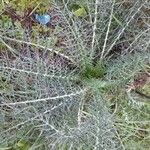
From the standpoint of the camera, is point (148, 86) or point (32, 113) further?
point (148, 86)

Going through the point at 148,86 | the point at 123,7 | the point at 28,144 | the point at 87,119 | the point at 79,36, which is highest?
the point at 123,7

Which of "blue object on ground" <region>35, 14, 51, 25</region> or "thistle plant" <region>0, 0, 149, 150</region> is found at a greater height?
"blue object on ground" <region>35, 14, 51, 25</region>

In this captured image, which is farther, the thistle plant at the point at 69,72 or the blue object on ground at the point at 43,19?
the blue object on ground at the point at 43,19

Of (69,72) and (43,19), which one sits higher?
(43,19)

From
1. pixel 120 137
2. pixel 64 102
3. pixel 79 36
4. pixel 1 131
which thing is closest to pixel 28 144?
pixel 1 131

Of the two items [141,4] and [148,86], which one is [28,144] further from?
[141,4]

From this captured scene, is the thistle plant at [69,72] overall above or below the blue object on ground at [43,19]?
below

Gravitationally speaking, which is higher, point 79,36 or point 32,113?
point 79,36

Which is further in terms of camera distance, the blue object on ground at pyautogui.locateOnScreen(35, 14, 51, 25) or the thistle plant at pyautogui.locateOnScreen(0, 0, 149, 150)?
the blue object on ground at pyautogui.locateOnScreen(35, 14, 51, 25)
